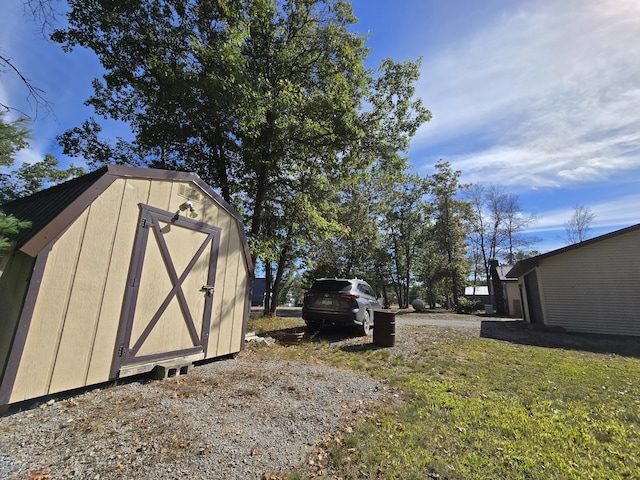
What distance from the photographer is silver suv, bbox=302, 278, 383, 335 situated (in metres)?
8.18

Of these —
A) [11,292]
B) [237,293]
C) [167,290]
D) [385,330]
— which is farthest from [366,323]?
[11,292]

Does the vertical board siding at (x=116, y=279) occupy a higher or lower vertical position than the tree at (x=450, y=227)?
lower

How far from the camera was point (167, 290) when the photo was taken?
185 inches

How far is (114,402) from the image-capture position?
3525mm

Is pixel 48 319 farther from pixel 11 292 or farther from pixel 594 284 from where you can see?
pixel 594 284

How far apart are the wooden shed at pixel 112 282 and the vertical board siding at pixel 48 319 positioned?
11mm

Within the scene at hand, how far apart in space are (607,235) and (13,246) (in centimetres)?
1667

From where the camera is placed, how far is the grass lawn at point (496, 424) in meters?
2.54

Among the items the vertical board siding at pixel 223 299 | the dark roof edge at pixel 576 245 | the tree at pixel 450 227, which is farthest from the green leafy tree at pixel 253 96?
the tree at pixel 450 227

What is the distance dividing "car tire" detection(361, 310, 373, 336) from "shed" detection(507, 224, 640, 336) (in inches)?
334

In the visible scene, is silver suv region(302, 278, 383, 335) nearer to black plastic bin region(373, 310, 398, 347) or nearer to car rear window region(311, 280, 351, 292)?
car rear window region(311, 280, 351, 292)

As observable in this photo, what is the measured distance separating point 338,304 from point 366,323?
4.43 ft

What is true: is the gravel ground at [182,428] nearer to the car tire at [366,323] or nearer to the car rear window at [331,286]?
the car rear window at [331,286]

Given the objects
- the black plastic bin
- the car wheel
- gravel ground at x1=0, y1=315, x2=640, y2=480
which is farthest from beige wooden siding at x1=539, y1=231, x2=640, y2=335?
gravel ground at x1=0, y1=315, x2=640, y2=480
